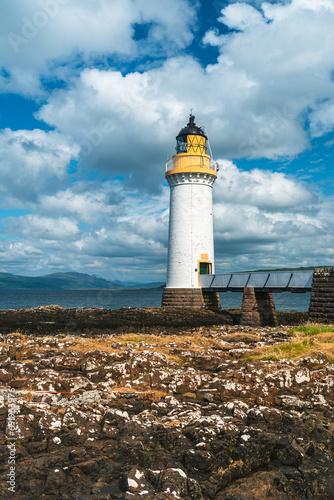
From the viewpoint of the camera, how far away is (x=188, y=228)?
1216 inches

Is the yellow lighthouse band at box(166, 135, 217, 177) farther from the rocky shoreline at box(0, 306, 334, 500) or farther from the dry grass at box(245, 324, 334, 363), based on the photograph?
the rocky shoreline at box(0, 306, 334, 500)

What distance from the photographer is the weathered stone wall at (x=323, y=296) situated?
2052cm

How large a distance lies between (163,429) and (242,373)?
12.4 ft

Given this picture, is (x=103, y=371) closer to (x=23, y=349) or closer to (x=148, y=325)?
(x=23, y=349)

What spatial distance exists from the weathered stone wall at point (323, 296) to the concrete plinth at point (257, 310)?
538 cm

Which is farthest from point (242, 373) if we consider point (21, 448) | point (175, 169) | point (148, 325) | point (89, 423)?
point (175, 169)

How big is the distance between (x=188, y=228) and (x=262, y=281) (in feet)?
24.8

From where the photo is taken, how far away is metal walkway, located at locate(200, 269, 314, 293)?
23922 millimetres

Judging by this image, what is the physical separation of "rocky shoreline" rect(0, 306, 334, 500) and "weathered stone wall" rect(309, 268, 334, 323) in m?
9.17

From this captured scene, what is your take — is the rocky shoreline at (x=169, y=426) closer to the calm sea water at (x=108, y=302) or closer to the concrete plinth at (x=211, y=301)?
the concrete plinth at (x=211, y=301)

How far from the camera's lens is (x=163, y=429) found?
6.52 metres

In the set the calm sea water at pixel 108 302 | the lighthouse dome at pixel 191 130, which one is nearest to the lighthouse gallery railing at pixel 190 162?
the lighthouse dome at pixel 191 130

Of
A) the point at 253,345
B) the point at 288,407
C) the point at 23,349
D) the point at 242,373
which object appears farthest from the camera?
the point at 253,345

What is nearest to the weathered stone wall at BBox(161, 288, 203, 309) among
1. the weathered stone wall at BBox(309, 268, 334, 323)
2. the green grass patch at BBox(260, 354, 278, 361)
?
the weathered stone wall at BBox(309, 268, 334, 323)
